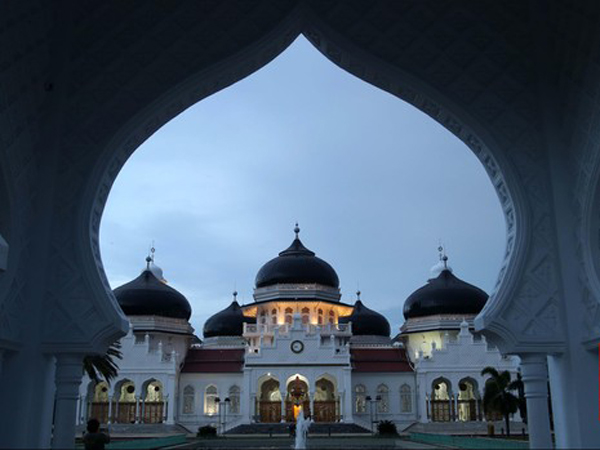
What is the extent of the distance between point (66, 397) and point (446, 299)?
3423 centimetres

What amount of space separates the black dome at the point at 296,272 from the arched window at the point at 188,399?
9396 millimetres

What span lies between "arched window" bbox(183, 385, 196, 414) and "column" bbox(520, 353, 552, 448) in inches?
1189

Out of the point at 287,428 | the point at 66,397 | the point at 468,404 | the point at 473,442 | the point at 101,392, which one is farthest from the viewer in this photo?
the point at 101,392

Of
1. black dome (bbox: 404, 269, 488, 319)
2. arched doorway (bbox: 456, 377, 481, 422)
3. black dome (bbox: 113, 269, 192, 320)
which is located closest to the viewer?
arched doorway (bbox: 456, 377, 481, 422)

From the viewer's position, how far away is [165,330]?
39.7 m

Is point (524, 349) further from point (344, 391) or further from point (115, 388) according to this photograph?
point (115, 388)

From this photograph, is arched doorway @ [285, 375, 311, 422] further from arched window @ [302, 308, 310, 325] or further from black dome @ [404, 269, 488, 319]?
black dome @ [404, 269, 488, 319]

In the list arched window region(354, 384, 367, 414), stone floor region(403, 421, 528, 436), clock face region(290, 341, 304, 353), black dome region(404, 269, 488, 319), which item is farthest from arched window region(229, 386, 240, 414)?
black dome region(404, 269, 488, 319)

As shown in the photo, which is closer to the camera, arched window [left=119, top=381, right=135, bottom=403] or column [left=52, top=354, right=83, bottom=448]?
column [left=52, top=354, right=83, bottom=448]

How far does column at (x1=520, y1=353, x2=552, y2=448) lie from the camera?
27.7ft

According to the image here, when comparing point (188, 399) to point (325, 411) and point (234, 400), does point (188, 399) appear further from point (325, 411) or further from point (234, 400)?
point (325, 411)

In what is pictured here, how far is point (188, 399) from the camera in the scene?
36.6m

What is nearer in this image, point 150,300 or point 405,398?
point 405,398

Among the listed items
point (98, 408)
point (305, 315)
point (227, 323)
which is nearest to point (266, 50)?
point (98, 408)
